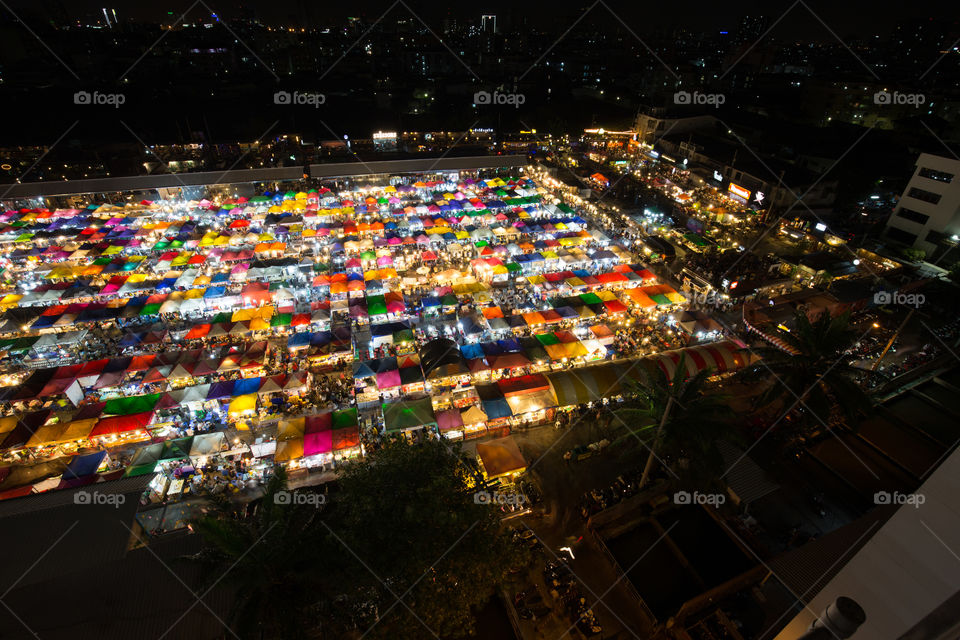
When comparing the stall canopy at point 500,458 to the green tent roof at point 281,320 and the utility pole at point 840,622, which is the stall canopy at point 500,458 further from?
the green tent roof at point 281,320

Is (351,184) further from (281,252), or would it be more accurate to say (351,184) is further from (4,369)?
(4,369)

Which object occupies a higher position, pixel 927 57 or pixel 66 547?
pixel 927 57

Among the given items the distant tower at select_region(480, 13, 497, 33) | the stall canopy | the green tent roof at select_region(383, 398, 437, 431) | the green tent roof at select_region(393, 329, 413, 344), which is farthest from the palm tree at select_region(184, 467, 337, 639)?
the distant tower at select_region(480, 13, 497, 33)

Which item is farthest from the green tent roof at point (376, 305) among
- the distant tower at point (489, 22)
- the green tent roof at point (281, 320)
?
the distant tower at point (489, 22)

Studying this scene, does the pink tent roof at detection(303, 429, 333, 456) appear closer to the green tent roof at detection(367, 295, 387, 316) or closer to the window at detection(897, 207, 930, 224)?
the green tent roof at detection(367, 295, 387, 316)

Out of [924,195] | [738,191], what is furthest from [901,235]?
[738,191]

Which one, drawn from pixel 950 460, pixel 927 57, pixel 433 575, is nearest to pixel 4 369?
pixel 433 575

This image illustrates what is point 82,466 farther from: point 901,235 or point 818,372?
point 901,235
